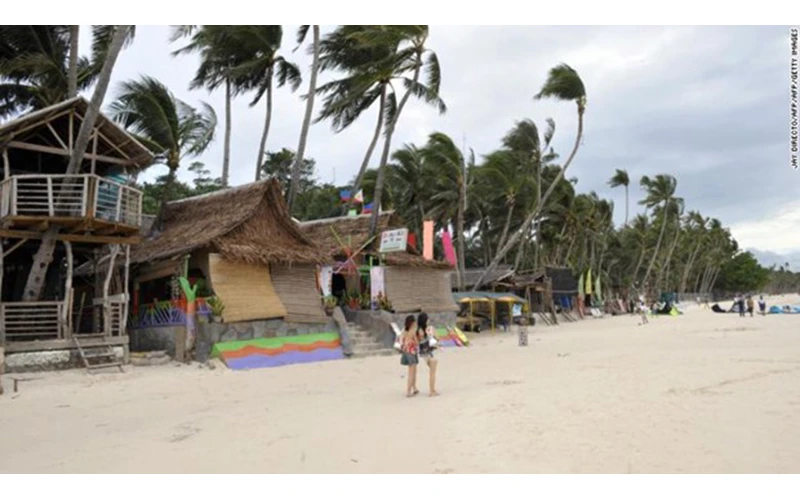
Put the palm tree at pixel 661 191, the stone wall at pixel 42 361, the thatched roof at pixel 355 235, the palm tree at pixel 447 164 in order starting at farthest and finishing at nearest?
the palm tree at pixel 661 191, the palm tree at pixel 447 164, the thatched roof at pixel 355 235, the stone wall at pixel 42 361

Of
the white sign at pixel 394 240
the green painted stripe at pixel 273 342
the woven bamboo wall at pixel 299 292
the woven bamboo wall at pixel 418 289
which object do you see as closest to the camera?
the green painted stripe at pixel 273 342

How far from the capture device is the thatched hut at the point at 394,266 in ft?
60.3

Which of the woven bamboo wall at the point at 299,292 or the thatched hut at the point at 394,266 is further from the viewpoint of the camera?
the thatched hut at the point at 394,266

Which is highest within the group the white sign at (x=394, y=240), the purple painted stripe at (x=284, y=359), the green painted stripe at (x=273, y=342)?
the white sign at (x=394, y=240)

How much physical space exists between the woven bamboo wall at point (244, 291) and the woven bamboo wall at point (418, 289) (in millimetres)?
4246

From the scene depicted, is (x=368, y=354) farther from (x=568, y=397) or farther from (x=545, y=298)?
(x=545, y=298)

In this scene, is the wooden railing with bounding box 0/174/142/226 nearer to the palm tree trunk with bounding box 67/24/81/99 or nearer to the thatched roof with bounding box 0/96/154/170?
the thatched roof with bounding box 0/96/154/170

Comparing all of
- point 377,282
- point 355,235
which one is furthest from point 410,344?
point 355,235

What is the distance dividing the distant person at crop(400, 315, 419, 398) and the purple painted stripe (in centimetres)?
537

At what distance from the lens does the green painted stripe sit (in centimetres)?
1306

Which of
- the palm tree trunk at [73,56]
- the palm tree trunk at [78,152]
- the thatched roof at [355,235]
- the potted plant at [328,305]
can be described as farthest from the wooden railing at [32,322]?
the thatched roof at [355,235]

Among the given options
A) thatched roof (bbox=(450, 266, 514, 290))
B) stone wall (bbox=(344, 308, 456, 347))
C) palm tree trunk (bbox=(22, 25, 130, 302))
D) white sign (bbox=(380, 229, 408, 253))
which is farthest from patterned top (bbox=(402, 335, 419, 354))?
thatched roof (bbox=(450, 266, 514, 290))

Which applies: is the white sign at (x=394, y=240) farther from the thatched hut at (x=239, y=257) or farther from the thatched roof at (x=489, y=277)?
the thatched roof at (x=489, y=277)

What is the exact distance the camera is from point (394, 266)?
18.5 meters
